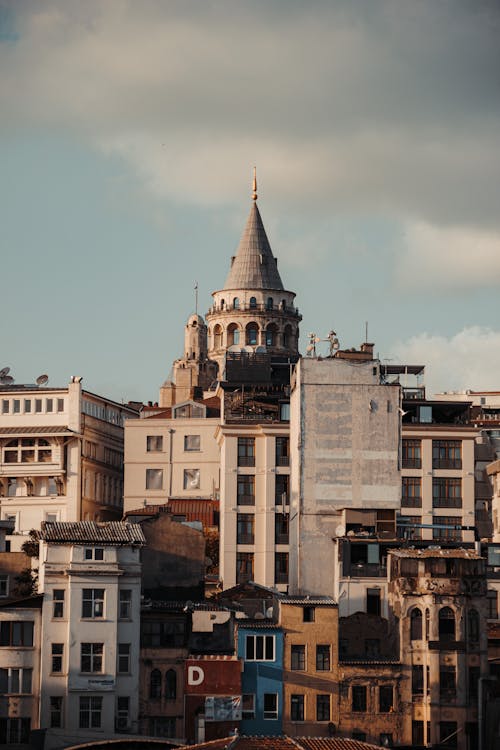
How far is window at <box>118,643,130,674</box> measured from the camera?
324ft

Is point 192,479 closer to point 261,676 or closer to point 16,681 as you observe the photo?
point 261,676

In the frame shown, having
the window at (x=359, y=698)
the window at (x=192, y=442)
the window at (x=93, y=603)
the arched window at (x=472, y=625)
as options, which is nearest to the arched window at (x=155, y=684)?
the window at (x=93, y=603)

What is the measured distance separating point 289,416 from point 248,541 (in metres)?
9.38

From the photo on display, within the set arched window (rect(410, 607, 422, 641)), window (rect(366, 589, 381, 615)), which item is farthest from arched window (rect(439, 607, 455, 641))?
window (rect(366, 589, 381, 615))

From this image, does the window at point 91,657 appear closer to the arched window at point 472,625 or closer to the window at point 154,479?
the arched window at point 472,625

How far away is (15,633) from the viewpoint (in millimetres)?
98625

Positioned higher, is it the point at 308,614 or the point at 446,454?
the point at 446,454

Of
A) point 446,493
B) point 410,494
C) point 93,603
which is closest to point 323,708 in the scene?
point 93,603

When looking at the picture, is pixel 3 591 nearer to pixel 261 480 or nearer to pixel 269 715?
pixel 269 715

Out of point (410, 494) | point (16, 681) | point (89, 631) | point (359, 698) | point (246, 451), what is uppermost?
point (246, 451)

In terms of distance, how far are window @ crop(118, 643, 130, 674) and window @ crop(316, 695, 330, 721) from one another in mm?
10056

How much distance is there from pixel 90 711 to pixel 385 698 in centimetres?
Answer: 1527

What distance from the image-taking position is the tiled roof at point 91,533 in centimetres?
10050

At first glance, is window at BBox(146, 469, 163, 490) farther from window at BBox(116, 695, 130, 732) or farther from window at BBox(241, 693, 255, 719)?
window at BBox(116, 695, 130, 732)
